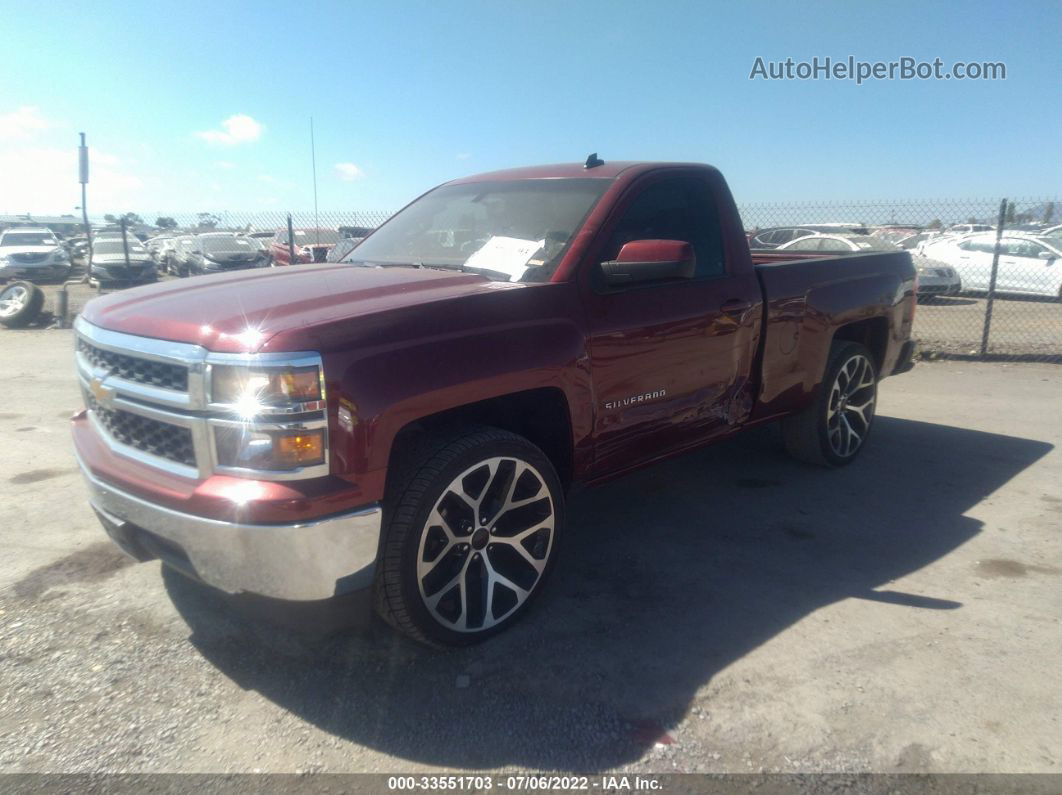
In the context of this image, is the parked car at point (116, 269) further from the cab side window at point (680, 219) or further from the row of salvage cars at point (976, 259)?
the cab side window at point (680, 219)

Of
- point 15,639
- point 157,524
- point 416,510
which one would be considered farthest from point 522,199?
point 15,639

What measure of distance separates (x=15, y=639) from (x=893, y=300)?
5310 mm

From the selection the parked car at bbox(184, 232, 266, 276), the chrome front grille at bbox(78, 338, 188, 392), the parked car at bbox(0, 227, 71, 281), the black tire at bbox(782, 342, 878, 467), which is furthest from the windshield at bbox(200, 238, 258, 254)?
the chrome front grille at bbox(78, 338, 188, 392)

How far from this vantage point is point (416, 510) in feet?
9.11

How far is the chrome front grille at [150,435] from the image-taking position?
2.70m

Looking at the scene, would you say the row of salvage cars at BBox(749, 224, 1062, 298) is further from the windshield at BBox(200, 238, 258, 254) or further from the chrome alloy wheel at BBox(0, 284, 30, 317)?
the chrome alloy wheel at BBox(0, 284, 30, 317)

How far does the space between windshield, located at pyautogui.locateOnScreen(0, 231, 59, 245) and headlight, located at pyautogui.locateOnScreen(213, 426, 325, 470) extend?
77.8 ft

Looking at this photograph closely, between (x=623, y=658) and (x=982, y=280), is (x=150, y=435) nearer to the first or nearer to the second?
(x=623, y=658)

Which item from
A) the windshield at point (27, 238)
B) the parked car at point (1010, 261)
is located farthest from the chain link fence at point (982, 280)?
the windshield at point (27, 238)

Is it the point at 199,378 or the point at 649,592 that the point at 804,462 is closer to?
the point at 649,592

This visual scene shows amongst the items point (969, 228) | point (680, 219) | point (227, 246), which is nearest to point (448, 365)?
point (680, 219)

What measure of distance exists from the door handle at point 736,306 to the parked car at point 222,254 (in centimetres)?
1527

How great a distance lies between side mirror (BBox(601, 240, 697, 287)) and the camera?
128 inches

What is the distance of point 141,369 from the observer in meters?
2.83
